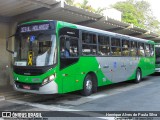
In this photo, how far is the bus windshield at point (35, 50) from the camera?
9.12 m

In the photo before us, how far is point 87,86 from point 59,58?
2.51m

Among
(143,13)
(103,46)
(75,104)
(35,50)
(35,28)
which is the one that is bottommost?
(75,104)

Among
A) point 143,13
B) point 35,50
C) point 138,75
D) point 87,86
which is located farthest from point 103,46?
point 143,13

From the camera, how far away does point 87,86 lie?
11.2m

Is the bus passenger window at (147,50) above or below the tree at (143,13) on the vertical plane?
below

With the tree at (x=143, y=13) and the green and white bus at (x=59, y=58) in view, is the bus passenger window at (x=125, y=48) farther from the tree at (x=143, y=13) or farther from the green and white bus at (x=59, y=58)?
the tree at (x=143, y=13)

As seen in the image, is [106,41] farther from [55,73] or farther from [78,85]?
[55,73]

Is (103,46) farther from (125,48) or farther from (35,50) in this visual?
(35,50)

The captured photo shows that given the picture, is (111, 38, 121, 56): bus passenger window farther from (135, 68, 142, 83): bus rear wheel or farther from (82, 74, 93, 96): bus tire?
(135, 68, 142, 83): bus rear wheel

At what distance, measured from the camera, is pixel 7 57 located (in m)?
14.1

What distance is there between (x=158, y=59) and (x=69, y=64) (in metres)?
14.4

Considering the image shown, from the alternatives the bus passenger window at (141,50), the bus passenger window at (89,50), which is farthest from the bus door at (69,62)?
the bus passenger window at (141,50)

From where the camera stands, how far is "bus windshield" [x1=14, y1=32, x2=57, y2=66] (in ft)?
29.9

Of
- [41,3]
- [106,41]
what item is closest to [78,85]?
[106,41]
